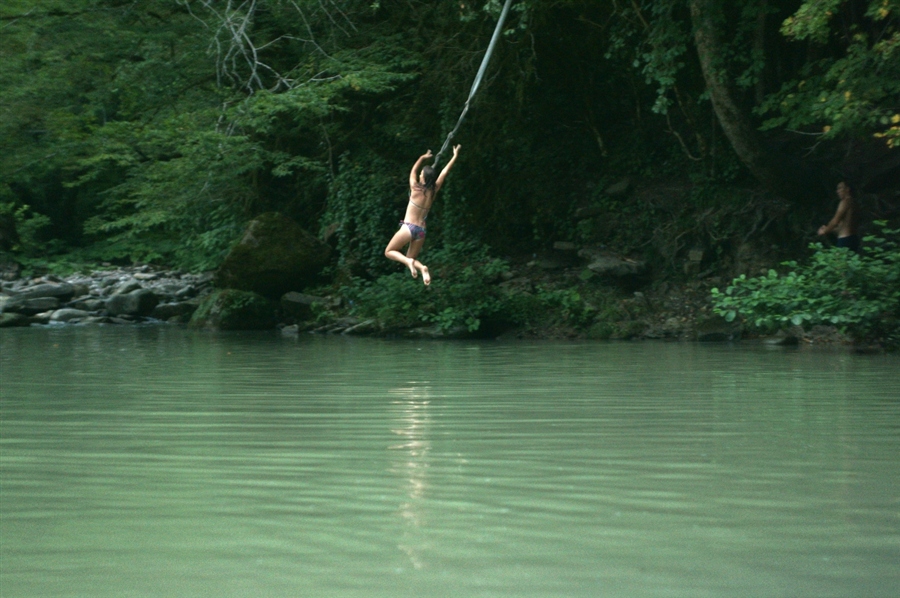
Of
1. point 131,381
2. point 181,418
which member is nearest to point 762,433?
point 181,418

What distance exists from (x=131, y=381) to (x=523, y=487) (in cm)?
662

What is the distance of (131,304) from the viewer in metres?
26.8

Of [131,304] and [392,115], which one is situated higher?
[392,115]

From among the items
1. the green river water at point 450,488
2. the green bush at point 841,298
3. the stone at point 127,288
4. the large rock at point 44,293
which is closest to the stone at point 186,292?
the stone at point 127,288

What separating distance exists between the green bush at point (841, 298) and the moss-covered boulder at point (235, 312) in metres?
10.6

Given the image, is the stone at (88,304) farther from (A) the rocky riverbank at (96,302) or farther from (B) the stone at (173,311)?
(B) the stone at (173,311)

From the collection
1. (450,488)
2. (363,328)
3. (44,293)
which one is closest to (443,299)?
(363,328)

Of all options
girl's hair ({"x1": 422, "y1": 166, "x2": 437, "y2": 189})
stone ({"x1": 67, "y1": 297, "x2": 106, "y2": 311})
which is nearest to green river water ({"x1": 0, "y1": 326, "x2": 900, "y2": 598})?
girl's hair ({"x1": 422, "y1": 166, "x2": 437, "y2": 189})

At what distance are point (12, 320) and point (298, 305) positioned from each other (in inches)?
236

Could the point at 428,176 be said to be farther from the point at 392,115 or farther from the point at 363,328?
the point at 392,115

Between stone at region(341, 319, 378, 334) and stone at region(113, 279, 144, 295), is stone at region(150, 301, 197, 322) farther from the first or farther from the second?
stone at region(341, 319, 378, 334)

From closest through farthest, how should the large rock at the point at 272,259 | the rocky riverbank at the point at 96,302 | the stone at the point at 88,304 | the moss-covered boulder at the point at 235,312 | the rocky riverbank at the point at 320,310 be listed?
the rocky riverbank at the point at 320,310
the moss-covered boulder at the point at 235,312
the large rock at the point at 272,259
the rocky riverbank at the point at 96,302
the stone at the point at 88,304

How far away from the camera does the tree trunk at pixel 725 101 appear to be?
17.2 metres

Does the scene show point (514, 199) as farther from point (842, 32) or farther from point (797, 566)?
point (797, 566)
